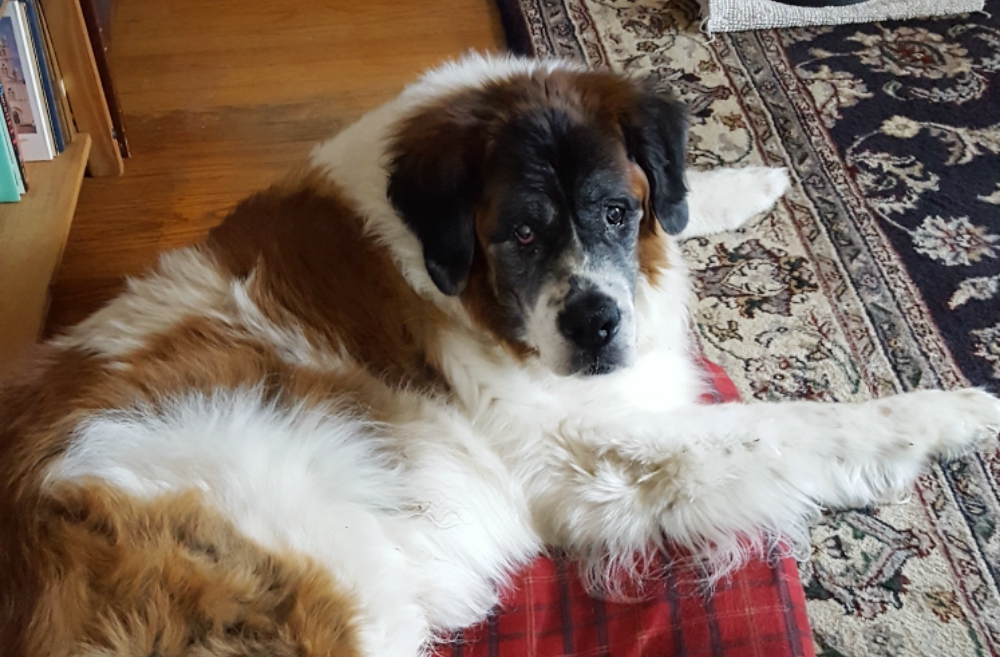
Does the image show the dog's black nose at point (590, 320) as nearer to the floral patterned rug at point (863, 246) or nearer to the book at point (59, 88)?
the floral patterned rug at point (863, 246)

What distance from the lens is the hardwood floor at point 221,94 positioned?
296 cm

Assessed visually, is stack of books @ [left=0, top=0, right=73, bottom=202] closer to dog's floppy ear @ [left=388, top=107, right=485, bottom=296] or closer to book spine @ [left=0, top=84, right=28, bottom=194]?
book spine @ [left=0, top=84, right=28, bottom=194]

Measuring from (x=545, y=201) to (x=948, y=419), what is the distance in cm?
106

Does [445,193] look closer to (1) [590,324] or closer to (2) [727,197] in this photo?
(1) [590,324]

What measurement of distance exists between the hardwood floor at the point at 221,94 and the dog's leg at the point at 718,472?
1732mm

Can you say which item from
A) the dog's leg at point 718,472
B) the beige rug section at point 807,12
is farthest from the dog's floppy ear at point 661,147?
the beige rug section at point 807,12

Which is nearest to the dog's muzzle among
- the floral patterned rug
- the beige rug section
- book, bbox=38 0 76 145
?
the floral patterned rug

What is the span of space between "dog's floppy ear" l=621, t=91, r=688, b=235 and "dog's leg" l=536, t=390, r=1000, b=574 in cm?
44

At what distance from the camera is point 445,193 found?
1.73 metres

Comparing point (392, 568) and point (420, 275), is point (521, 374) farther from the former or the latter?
point (392, 568)

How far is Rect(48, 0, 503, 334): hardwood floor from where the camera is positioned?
117 inches

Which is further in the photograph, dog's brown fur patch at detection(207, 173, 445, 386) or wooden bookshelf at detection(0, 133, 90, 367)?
wooden bookshelf at detection(0, 133, 90, 367)

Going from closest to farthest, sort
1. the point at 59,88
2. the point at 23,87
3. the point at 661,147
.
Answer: the point at 661,147 → the point at 23,87 → the point at 59,88

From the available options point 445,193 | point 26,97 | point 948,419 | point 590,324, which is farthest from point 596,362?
point 26,97
